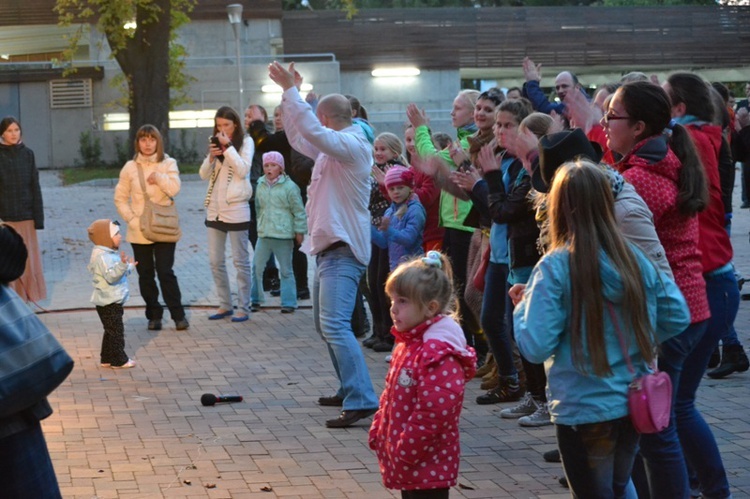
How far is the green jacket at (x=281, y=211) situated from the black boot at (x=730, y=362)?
4.76 meters

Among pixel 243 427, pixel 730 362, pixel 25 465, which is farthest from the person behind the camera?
pixel 730 362

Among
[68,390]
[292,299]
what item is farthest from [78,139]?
[68,390]

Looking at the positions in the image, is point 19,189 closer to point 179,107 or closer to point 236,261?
point 236,261

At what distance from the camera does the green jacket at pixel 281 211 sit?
38.7 feet

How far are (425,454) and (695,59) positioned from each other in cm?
4040

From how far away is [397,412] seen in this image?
4.63 meters

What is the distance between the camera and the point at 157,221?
11.0 m

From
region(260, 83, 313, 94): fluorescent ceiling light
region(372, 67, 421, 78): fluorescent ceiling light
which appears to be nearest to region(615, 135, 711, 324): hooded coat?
region(260, 83, 313, 94): fluorescent ceiling light

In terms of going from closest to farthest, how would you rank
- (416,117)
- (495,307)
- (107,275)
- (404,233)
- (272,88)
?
(495,307)
(416,117)
(404,233)
(107,275)
(272,88)

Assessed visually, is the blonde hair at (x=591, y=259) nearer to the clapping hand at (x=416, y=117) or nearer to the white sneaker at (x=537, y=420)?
the white sneaker at (x=537, y=420)

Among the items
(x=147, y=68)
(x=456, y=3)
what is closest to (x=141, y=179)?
(x=147, y=68)

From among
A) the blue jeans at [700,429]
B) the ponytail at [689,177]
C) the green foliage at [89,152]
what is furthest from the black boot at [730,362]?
the green foliage at [89,152]

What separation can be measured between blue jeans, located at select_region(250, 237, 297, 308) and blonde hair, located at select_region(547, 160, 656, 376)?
7880 mm

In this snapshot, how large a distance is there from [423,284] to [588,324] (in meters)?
0.91
